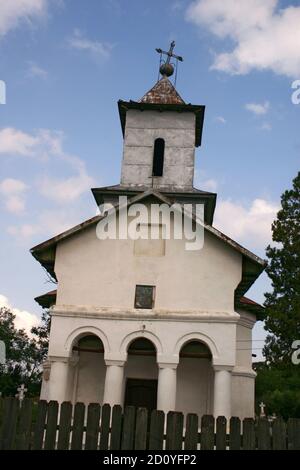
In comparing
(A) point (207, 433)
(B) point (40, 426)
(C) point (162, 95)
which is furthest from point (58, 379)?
(C) point (162, 95)

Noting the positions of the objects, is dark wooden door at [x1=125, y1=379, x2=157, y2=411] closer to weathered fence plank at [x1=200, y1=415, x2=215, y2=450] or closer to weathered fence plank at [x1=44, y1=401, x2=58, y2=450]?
weathered fence plank at [x1=44, y1=401, x2=58, y2=450]

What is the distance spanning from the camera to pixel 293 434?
8.83 m

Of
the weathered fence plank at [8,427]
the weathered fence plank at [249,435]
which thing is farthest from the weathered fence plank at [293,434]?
the weathered fence plank at [8,427]

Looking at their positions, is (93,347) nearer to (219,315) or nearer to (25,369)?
(219,315)

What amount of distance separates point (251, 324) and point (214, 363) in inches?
197

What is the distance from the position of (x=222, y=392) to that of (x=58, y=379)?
14.5 feet

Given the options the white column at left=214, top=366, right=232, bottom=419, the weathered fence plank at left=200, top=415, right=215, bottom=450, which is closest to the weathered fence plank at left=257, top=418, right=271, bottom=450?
the weathered fence plank at left=200, top=415, right=215, bottom=450

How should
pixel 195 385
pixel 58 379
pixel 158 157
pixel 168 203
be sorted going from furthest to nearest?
pixel 158 157 < pixel 195 385 < pixel 168 203 < pixel 58 379

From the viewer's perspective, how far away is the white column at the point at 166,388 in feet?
44.8

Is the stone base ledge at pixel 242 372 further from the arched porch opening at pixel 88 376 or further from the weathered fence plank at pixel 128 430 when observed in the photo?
the weathered fence plank at pixel 128 430

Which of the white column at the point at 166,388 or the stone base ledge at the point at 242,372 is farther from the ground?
the stone base ledge at the point at 242,372

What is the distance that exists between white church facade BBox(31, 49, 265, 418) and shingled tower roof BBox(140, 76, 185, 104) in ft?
35.3

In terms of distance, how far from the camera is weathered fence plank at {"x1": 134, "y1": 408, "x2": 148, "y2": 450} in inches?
359

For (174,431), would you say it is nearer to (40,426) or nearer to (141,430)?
(141,430)
